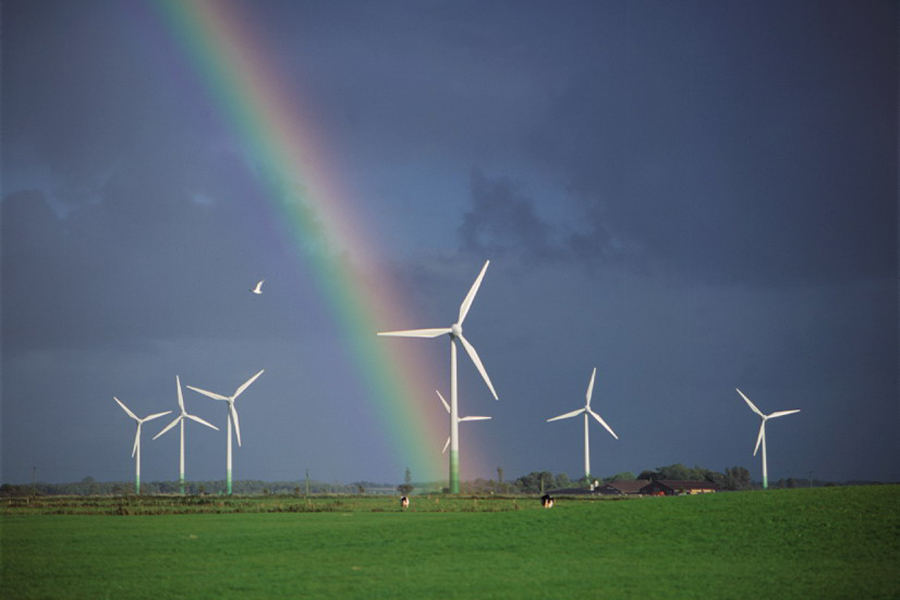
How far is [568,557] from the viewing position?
1577 inches

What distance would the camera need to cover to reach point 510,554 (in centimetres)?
4128

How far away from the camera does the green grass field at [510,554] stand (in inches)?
1239

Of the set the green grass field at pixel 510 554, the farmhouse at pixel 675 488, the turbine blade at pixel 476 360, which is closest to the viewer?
the green grass field at pixel 510 554

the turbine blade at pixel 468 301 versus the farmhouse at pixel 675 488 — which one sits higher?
the turbine blade at pixel 468 301

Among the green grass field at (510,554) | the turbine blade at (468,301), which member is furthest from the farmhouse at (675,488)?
the green grass field at (510,554)

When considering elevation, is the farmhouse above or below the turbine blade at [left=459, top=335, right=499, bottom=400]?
below

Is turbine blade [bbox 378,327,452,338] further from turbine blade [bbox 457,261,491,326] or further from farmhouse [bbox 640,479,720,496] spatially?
farmhouse [bbox 640,479,720,496]

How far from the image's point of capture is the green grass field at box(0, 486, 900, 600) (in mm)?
31469

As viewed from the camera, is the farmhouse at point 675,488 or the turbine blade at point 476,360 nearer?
the turbine blade at point 476,360

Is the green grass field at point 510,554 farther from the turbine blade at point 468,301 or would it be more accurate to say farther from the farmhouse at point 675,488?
the farmhouse at point 675,488

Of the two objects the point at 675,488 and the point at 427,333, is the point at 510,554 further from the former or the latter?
the point at 675,488

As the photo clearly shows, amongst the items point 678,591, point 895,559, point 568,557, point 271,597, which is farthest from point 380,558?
point 895,559

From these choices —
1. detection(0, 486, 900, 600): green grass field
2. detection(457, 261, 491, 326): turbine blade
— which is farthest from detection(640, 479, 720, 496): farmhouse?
detection(0, 486, 900, 600): green grass field

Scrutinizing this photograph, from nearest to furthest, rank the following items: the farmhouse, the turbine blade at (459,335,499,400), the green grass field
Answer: the green grass field < the turbine blade at (459,335,499,400) < the farmhouse
